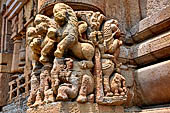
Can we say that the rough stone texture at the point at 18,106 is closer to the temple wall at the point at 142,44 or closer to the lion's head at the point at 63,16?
the temple wall at the point at 142,44

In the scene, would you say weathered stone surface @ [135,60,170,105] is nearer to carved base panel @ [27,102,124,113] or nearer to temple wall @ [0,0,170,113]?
temple wall @ [0,0,170,113]

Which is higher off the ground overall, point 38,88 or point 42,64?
point 42,64

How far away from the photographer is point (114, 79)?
192cm

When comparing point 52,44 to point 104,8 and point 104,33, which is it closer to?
point 104,33

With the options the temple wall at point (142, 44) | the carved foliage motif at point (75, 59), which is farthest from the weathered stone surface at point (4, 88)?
the carved foliage motif at point (75, 59)

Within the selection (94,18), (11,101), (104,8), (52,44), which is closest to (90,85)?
(52,44)

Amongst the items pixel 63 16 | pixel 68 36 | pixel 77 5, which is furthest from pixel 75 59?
pixel 77 5

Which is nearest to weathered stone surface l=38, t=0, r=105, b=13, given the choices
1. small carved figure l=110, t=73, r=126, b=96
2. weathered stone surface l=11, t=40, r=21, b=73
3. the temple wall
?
the temple wall

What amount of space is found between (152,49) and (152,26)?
24 centimetres

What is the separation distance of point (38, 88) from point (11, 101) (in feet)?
5.51

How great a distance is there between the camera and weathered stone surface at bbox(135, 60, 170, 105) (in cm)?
193

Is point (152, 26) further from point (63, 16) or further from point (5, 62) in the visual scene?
point (5, 62)

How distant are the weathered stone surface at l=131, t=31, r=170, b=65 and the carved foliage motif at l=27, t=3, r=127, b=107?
0.88 ft

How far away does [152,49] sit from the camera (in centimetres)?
206
